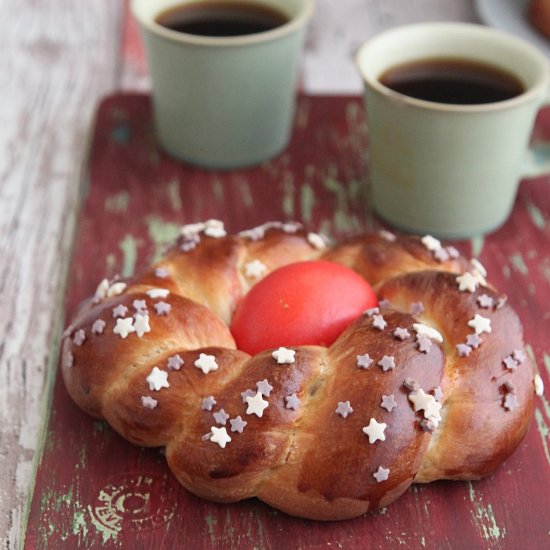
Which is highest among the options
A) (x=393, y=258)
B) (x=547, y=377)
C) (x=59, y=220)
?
(x=393, y=258)

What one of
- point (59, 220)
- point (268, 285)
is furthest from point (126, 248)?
point (268, 285)

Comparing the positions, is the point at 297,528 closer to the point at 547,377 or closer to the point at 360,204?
the point at 547,377

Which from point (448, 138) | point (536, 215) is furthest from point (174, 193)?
point (536, 215)

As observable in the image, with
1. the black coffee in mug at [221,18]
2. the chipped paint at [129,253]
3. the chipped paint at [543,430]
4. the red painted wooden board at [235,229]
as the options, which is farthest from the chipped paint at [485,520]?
the black coffee in mug at [221,18]

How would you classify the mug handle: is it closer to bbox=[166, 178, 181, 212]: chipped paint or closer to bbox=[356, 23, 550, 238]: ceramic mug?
bbox=[356, 23, 550, 238]: ceramic mug

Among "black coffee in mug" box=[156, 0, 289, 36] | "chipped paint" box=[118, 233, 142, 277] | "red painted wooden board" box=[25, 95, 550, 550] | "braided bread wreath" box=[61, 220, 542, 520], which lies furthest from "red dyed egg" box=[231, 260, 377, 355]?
"black coffee in mug" box=[156, 0, 289, 36]

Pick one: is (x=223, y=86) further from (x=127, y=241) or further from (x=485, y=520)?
(x=485, y=520)
